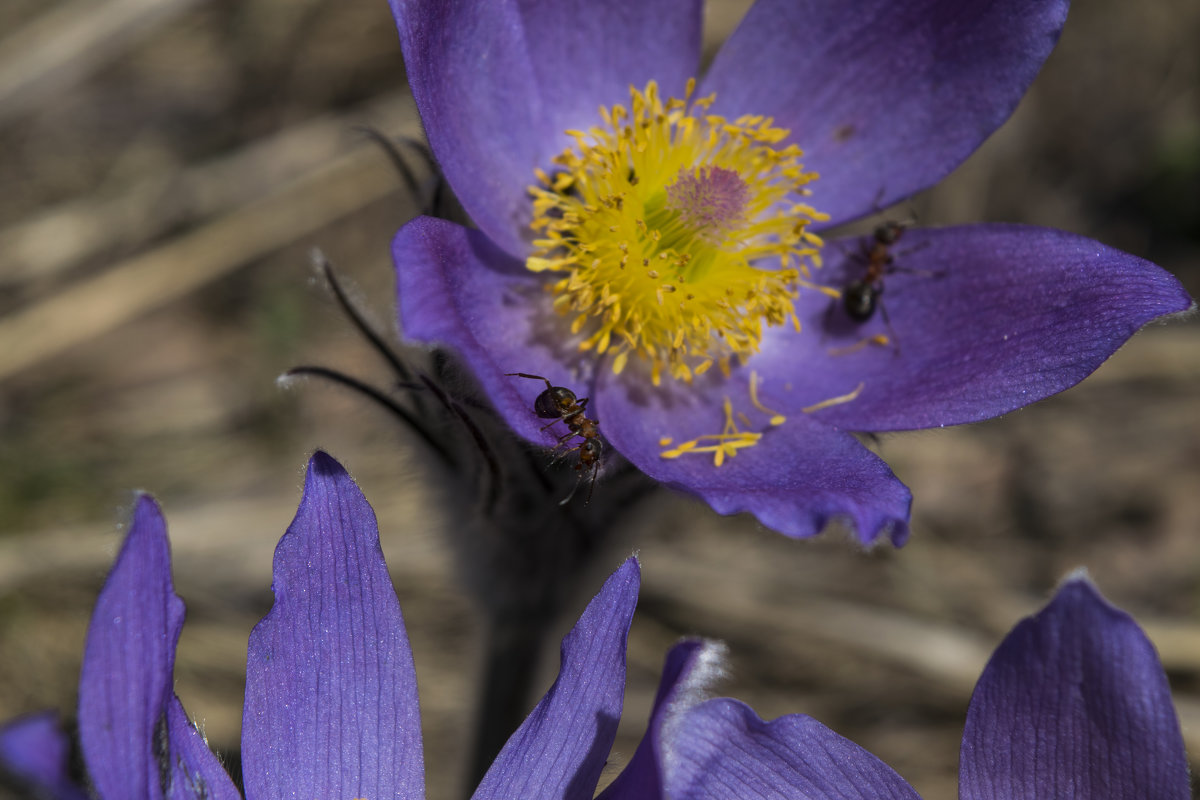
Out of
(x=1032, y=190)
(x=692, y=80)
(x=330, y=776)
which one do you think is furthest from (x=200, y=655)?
(x=1032, y=190)

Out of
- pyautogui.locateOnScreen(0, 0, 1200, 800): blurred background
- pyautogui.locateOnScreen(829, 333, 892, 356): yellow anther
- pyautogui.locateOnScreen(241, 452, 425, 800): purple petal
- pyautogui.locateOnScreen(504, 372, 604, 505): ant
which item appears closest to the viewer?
pyautogui.locateOnScreen(241, 452, 425, 800): purple petal

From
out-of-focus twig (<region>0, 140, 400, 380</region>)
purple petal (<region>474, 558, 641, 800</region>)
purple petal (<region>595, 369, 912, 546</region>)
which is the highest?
out-of-focus twig (<region>0, 140, 400, 380</region>)

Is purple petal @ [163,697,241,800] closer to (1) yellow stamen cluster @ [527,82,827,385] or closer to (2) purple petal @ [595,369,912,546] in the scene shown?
(2) purple petal @ [595,369,912,546]

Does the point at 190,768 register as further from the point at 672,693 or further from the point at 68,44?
the point at 68,44

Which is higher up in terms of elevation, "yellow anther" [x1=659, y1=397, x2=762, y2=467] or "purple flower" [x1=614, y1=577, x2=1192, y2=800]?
"yellow anther" [x1=659, y1=397, x2=762, y2=467]

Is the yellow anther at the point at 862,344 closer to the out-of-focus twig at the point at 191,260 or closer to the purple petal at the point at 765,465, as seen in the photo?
the purple petal at the point at 765,465

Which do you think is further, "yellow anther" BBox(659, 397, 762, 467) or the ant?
"yellow anther" BBox(659, 397, 762, 467)

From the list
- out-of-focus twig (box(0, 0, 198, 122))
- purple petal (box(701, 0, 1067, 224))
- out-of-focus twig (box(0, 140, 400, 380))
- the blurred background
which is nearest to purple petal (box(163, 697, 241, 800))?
purple petal (box(701, 0, 1067, 224))
